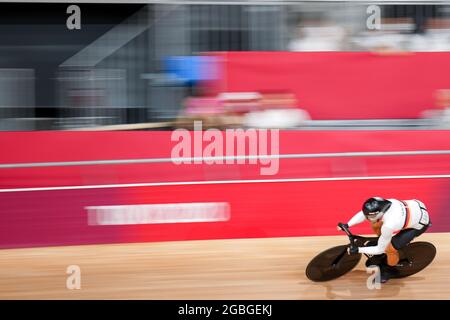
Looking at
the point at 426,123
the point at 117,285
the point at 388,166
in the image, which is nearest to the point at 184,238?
the point at 117,285

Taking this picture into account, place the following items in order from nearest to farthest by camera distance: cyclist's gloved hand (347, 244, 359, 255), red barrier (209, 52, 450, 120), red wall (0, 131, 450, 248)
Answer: cyclist's gloved hand (347, 244, 359, 255) < red wall (0, 131, 450, 248) < red barrier (209, 52, 450, 120)

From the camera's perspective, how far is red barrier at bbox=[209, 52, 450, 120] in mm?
3633

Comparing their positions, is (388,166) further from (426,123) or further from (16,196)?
(16,196)

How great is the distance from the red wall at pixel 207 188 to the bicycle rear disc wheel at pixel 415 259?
19 cm

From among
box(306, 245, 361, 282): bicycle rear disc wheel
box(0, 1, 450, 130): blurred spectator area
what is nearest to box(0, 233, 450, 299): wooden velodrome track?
box(306, 245, 361, 282): bicycle rear disc wheel

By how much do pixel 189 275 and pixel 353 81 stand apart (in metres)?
1.20

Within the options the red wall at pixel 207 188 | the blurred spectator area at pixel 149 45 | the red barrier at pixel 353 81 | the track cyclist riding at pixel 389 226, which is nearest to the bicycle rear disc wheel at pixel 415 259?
the track cyclist riding at pixel 389 226

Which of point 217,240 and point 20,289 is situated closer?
point 20,289

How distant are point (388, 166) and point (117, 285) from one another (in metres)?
1.37

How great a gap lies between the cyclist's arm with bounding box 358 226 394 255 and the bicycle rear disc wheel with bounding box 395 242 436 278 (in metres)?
0.12

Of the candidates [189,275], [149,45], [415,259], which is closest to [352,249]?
[415,259]

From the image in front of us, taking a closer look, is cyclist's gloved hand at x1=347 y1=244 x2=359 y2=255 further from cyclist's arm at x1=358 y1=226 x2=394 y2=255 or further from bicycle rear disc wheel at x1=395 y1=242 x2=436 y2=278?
bicycle rear disc wheel at x1=395 y1=242 x2=436 y2=278

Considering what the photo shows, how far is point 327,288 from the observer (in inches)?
135

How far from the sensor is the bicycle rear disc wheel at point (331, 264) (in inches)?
135
